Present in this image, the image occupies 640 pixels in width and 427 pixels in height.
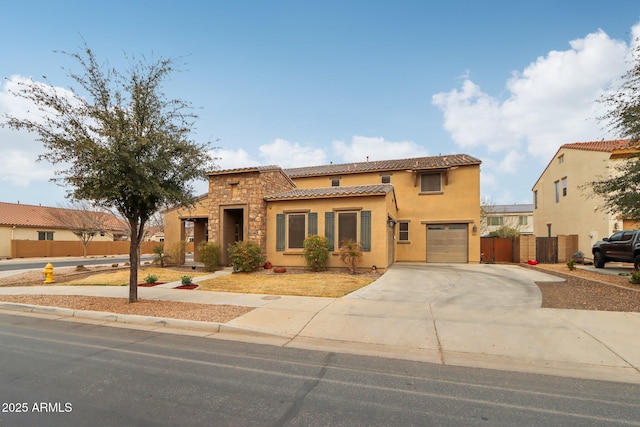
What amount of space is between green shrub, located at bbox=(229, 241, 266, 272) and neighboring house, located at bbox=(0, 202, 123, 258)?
2767 cm

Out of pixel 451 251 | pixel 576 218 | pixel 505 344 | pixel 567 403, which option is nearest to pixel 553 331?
pixel 505 344

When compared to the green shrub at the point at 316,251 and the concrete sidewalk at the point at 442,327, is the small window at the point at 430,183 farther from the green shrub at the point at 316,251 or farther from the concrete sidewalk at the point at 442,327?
the concrete sidewalk at the point at 442,327

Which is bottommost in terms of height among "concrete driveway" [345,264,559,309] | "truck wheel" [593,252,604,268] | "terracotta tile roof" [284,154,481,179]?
"concrete driveway" [345,264,559,309]

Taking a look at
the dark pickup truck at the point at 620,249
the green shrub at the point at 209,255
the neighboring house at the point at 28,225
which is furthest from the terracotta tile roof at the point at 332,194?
the neighboring house at the point at 28,225

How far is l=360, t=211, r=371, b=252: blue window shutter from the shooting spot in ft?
46.9

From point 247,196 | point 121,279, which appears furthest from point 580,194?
point 121,279

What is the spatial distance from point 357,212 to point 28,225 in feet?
119

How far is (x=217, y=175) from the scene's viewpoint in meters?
16.2

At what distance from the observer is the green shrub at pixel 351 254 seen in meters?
13.4

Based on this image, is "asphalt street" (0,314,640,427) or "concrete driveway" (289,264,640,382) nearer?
"asphalt street" (0,314,640,427)

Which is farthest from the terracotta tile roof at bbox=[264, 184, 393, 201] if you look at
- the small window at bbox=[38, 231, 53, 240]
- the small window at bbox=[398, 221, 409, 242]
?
the small window at bbox=[38, 231, 53, 240]

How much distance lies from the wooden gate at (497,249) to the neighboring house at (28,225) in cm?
3684

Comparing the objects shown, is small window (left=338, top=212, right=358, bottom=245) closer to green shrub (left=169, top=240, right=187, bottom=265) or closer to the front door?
the front door

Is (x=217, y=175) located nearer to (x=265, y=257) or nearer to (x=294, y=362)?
(x=265, y=257)
